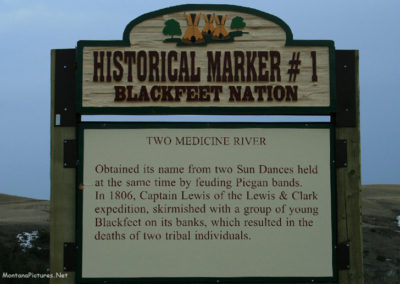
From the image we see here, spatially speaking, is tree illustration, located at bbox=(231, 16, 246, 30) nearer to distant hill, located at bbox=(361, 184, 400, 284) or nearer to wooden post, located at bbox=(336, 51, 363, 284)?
wooden post, located at bbox=(336, 51, 363, 284)

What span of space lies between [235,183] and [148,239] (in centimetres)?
142

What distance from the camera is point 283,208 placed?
649cm

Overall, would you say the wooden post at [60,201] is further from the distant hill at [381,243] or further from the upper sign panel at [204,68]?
the distant hill at [381,243]

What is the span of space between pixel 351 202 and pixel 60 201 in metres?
4.08

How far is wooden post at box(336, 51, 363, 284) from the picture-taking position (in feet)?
21.5

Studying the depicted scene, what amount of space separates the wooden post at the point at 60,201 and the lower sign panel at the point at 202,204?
17 cm

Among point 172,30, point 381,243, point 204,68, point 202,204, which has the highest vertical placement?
point 172,30

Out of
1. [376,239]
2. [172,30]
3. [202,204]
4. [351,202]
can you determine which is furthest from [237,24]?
[376,239]

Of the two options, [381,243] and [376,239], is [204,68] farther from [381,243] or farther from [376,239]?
[376,239]

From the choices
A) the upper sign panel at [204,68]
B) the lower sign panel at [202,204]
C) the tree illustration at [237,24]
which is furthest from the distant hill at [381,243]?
the tree illustration at [237,24]

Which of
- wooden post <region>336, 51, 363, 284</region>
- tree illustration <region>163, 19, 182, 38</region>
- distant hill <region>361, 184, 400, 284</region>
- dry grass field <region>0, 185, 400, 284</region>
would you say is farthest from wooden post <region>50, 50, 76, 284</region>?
distant hill <region>361, 184, 400, 284</region>

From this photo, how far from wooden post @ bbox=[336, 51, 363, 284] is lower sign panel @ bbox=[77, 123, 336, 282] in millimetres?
177

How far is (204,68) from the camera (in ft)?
21.5

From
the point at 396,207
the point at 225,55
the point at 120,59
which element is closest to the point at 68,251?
the point at 120,59
